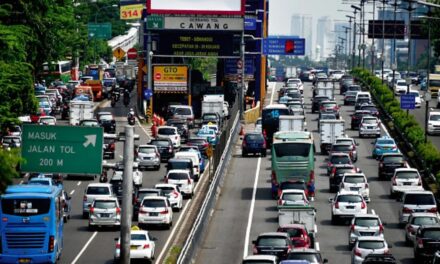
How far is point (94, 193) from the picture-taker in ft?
228

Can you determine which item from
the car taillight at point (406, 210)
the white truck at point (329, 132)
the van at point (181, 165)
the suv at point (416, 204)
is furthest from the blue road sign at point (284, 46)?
the car taillight at point (406, 210)

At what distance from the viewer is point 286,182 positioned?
246ft

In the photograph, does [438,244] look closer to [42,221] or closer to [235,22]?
[42,221]

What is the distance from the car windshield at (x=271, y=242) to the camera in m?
55.7

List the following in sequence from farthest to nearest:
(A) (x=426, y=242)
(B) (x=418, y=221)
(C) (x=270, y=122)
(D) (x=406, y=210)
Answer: (C) (x=270, y=122) → (D) (x=406, y=210) → (B) (x=418, y=221) → (A) (x=426, y=242)

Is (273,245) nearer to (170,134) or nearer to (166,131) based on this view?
(170,134)

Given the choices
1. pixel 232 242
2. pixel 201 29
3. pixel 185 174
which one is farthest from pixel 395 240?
pixel 201 29

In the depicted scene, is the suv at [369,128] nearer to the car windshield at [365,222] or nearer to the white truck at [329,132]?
the white truck at [329,132]

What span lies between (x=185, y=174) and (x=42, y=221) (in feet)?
81.7

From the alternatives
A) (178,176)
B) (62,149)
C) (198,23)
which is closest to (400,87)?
(198,23)

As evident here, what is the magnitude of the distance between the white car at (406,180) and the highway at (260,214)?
87cm

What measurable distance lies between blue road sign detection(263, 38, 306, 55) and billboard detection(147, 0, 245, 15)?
50.7 ft

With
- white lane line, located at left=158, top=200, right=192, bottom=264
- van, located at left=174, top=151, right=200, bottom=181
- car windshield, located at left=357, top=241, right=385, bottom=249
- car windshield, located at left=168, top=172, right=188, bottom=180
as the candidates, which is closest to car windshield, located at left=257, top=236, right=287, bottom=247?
car windshield, located at left=357, top=241, right=385, bottom=249

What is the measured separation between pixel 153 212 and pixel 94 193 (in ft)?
14.1
